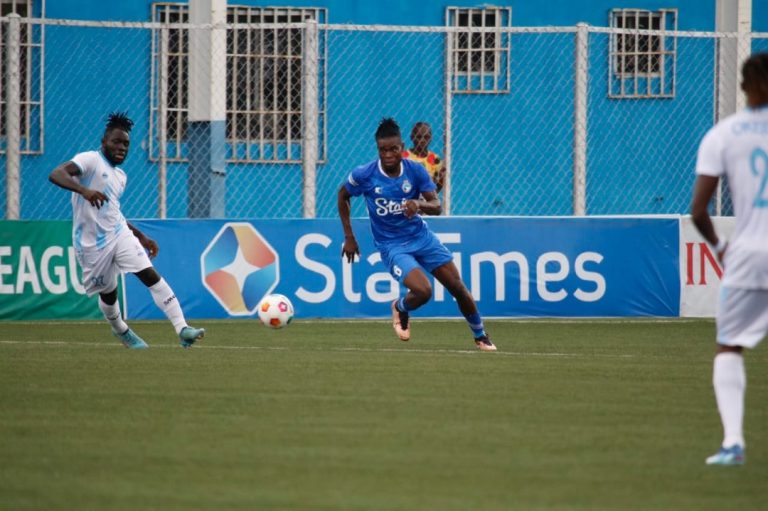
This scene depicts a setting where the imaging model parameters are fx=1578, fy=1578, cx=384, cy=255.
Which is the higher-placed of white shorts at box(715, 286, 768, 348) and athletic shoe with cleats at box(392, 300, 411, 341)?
white shorts at box(715, 286, 768, 348)

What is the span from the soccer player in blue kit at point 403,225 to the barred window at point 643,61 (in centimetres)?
1169

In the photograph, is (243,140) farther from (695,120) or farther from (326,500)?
(326,500)

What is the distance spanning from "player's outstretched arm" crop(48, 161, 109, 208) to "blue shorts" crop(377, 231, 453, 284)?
2.52 metres

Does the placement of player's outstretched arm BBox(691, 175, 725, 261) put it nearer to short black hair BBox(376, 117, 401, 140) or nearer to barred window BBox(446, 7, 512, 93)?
short black hair BBox(376, 117, 401, 140)

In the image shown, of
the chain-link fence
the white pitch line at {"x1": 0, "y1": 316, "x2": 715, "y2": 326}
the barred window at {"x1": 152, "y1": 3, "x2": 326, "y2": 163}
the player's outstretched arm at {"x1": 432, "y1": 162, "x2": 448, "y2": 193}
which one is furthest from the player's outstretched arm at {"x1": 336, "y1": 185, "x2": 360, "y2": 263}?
the barred window at {"x1": 152, "y1": 3, "x2": 326, "y2": 163}

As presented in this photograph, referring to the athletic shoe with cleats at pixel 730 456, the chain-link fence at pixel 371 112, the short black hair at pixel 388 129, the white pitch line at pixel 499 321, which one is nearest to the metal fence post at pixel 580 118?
the white pitch line at pixel 499 321

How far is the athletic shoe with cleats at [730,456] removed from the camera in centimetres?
705

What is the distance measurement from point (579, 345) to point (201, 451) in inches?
276

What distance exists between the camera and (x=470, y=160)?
2472 cm

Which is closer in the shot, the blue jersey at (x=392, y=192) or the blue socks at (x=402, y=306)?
the blue jersey at (x=392, y=192)

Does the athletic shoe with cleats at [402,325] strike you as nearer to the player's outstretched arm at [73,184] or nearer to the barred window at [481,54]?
the player's outstretched arm at [73,184]

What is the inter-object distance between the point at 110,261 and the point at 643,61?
1560 cm

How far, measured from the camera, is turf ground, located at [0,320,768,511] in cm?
645

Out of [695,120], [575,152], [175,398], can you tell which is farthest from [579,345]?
[695,120]
